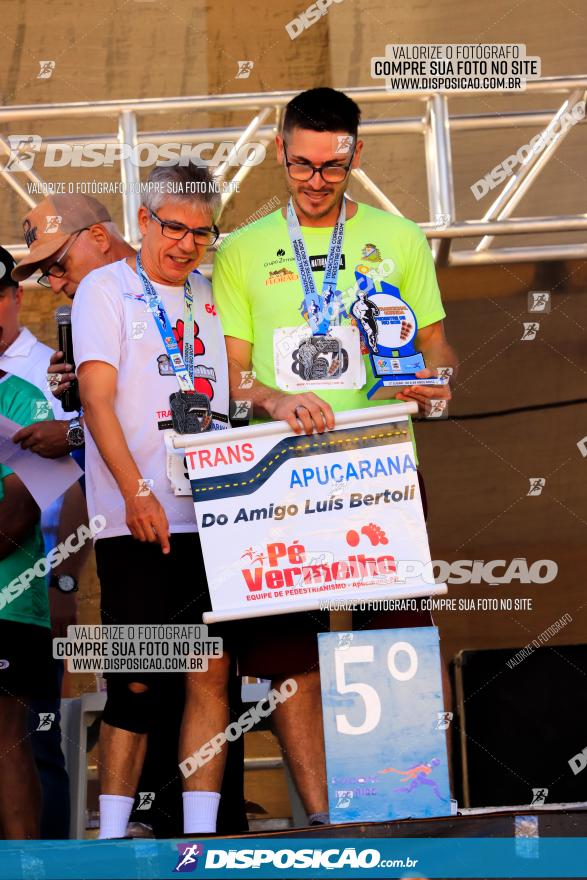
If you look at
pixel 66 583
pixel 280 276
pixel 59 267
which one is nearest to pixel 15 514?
pixel 66 583

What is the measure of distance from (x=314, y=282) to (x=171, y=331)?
398mm

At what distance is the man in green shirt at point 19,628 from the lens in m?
3.64

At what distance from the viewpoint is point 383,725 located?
3.13 metres

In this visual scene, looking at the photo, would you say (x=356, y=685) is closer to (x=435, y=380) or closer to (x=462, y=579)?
(x=435, y=380)

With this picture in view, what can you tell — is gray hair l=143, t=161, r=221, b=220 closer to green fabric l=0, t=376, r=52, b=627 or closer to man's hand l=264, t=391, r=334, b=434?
man's hand l=264, t=391, r=334, b=434

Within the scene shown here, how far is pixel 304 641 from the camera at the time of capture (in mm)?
3316

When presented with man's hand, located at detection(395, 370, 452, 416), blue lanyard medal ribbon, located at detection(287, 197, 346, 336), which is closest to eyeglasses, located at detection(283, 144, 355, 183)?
blue lanyard medal ribbon, located at detection(287, 197, 346, 336)

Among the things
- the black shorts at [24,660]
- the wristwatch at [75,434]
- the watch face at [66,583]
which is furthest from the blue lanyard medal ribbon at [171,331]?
the watch face at [66,583]

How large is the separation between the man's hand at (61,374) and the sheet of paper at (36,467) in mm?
199

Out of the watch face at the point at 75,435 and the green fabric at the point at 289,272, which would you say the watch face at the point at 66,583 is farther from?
the green fabric at the point at 289,272

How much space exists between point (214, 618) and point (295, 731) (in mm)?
360

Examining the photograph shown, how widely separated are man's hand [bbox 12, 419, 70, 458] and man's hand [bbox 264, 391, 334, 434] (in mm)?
706

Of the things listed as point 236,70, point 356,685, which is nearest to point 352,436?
point 356,685

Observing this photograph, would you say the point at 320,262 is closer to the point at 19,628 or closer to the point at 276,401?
the point at 276,401
